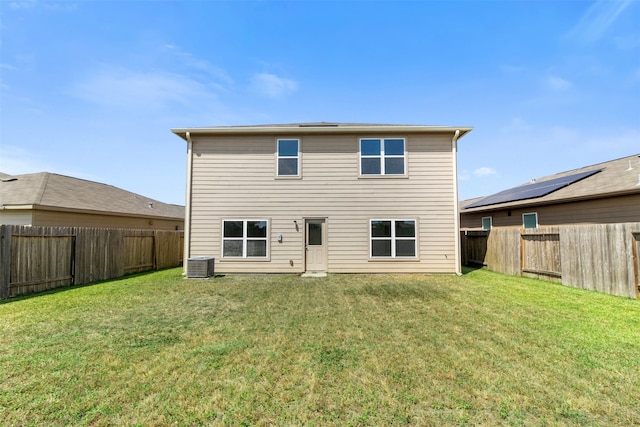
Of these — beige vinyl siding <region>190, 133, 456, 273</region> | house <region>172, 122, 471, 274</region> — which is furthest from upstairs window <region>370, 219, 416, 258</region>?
beige vinyl siding <region>190, 133, 456, 273</region>

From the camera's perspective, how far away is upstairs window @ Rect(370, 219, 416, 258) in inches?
402

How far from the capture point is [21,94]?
10.1m

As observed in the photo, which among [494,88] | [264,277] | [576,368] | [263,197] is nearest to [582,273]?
[576,368]

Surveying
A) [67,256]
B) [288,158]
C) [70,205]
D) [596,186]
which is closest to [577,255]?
[596,186]

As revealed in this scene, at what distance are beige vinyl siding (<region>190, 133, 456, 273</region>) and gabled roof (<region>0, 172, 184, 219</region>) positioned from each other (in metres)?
6.84

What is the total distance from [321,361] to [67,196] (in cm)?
1588

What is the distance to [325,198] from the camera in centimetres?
1044

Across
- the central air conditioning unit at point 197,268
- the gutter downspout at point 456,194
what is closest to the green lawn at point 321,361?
the central air conditioning unit at point 197,268

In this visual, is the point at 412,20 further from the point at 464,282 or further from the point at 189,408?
the point at 189,408

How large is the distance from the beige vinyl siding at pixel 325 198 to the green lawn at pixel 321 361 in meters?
3.95

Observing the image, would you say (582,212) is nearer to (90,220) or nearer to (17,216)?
(90,220)


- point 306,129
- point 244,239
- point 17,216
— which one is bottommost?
point 244,239

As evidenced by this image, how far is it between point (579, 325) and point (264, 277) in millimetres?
8189

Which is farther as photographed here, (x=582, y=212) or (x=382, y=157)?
(x=382, y=157)
